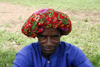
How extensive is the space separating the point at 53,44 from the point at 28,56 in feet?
1.17

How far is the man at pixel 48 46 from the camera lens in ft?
4.95

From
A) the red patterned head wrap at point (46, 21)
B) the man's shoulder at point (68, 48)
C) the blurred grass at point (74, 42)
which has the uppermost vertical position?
the red patterned head wrap at point (46, 21)

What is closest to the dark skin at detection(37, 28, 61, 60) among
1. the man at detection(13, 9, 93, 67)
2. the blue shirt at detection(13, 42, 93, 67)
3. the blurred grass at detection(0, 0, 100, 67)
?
the man at detection(13, 9, 93, 67)

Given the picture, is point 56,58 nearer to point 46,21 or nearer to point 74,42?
point 46,21

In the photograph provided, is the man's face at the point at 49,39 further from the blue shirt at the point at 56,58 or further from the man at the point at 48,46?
the blue shirt at the point at 56,58

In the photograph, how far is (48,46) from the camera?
1.55 m

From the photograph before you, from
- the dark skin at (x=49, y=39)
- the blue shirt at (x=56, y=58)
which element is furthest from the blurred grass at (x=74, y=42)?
the dark skin at (x=49, y=39)

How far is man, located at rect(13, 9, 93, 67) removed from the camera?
1508mm

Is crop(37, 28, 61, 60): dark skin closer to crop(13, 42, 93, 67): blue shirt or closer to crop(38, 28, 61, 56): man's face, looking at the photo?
crop(38, 28, 61, 56): man's face

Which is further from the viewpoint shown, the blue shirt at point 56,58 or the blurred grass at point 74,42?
the blurred grass at point 74,42

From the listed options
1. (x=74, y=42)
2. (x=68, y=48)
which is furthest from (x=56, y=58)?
(x=74, y=42)

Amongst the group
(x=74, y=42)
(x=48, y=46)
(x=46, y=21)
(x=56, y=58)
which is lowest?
(x=74, y=42)

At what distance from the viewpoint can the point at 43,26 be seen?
1.51 m

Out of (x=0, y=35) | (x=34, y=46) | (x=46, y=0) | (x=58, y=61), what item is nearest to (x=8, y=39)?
(x=0, y=35)
